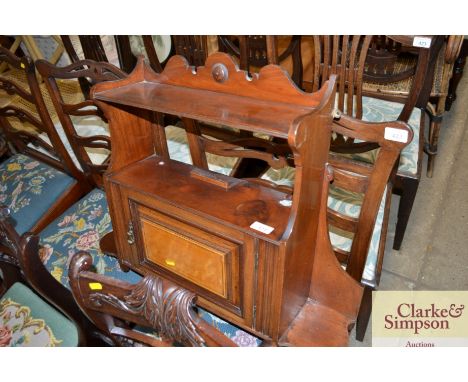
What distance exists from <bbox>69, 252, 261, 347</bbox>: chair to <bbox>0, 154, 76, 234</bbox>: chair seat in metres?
0.82

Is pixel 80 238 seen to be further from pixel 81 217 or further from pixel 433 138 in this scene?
pixel 433 138

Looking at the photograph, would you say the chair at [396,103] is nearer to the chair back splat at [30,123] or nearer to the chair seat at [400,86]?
the chair seat at [400,86]

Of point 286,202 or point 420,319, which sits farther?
point 420,319

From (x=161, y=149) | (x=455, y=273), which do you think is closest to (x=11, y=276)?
(x=161, y=149)

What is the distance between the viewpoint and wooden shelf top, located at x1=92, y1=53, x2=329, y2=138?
2.59 feet

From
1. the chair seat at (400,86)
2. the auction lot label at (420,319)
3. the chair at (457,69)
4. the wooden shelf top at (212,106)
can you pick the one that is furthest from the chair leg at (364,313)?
the chair at (457,69)

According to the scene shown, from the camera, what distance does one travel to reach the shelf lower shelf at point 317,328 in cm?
94

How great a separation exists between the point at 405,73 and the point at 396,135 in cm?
76

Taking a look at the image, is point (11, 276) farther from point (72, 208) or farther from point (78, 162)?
point (78, 162)

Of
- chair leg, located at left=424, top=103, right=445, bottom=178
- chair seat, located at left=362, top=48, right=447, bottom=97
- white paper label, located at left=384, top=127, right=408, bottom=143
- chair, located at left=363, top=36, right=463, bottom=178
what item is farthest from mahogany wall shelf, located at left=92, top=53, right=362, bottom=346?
chair leg, located at left=424, top=103, right=445, bottom=178

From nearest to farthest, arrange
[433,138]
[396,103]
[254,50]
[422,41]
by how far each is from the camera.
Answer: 1. [422,41]
2. [254,50]
3. [396,103]
4. [433,138]

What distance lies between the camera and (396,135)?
0.80m

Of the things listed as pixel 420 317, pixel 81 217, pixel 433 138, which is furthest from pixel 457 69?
pixel 81 217

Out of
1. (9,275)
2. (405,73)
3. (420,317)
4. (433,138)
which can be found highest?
(405,73)
